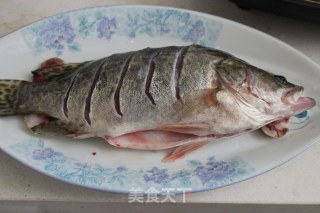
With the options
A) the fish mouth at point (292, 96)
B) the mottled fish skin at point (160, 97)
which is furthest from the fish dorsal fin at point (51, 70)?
the fish mouth at point (292, 96)

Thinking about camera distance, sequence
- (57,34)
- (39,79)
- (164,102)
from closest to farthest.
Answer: (164,102), (39,79), (57,34)

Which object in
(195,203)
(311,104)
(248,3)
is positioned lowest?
(195,203)

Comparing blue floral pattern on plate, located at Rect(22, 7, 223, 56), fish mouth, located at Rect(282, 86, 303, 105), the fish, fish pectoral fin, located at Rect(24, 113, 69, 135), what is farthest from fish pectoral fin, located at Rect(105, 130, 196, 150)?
blue floral pattern on plate, located at Rect(22, 7, 223, 56)

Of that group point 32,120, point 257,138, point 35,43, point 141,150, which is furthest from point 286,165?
Answer: point 35,43

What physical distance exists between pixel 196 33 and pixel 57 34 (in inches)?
15.8

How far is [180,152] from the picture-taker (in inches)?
41.3

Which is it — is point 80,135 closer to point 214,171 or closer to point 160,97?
point 160,97

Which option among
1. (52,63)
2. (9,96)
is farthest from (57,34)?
(9,96)

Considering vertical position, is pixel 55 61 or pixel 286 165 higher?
pixel 55 61

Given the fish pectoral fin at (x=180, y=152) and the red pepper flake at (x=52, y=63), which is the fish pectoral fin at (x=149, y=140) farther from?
the red pepper flake at (x=52, y=63)

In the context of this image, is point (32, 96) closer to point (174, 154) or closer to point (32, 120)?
point (32, 120)

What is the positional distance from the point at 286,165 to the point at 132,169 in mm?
383

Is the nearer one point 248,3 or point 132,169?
point 132,169

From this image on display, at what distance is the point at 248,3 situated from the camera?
1.26m
